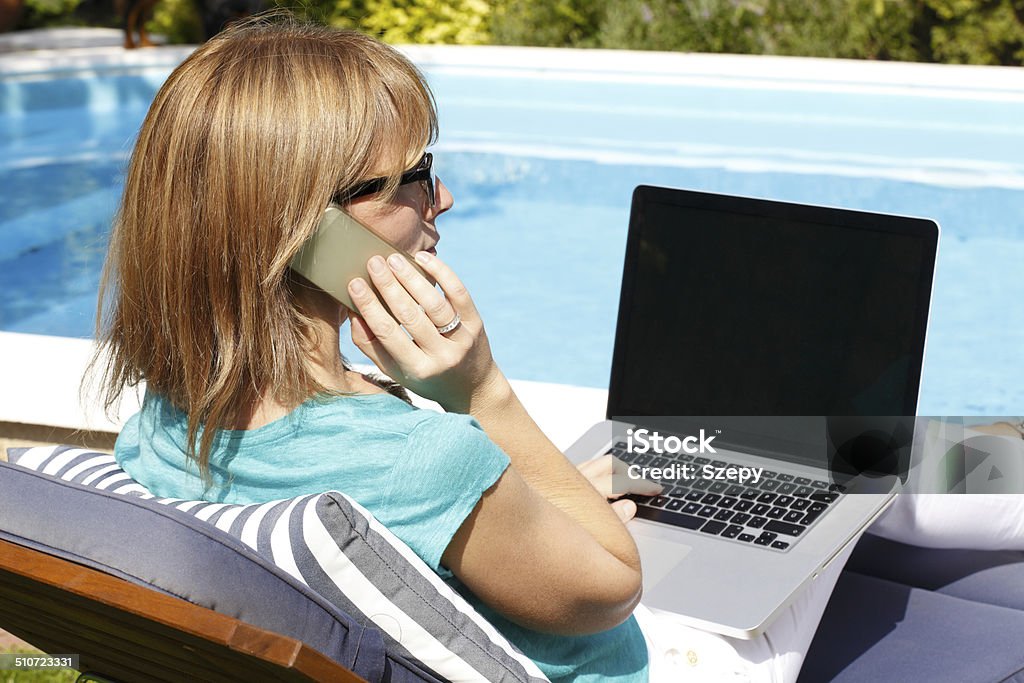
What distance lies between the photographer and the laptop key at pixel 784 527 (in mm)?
1975

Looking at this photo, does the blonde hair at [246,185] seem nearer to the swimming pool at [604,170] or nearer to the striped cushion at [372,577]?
the striped cushion at [372,577]

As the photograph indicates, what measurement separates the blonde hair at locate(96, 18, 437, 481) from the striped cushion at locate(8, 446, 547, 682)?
169 millimetres

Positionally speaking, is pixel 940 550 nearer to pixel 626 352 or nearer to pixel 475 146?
pixel 626 352

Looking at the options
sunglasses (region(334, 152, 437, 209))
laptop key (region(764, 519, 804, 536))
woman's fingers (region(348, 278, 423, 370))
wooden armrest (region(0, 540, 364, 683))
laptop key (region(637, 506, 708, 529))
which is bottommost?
laptop key (region(637, 506, 708, 529))

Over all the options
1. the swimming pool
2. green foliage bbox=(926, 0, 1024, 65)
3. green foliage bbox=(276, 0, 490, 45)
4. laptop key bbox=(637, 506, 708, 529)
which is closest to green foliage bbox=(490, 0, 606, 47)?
green foliage bbox=(276, 0, 490, 45)

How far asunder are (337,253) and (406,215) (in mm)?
146

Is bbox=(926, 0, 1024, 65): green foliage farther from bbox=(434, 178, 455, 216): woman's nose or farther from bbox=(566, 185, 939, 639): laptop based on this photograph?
bbox=(434, 178, 455, 216): woman's nose

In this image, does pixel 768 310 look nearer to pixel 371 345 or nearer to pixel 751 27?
pixel 371 345

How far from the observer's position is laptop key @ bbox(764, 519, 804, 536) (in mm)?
1975

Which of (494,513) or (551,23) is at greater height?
(494,513)

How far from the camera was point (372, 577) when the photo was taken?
1.33 meters

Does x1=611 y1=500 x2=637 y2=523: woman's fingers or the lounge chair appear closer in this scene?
the lounge chair

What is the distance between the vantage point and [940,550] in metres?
2.46

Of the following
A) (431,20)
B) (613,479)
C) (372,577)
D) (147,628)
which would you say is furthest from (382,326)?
(431,20)
